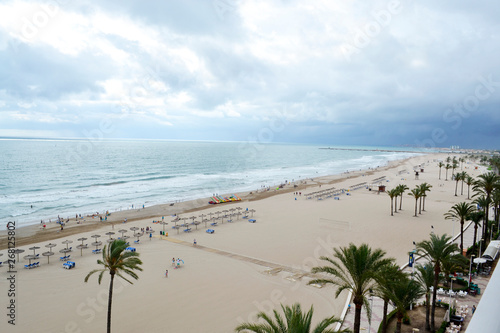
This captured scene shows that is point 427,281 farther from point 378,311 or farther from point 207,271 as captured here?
point 207,271

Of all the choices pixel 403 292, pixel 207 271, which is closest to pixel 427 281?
pixel 403 292

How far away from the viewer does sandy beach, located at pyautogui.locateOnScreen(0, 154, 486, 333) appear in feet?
57.6

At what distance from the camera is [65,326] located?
661 inches

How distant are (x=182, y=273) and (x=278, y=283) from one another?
293 inches

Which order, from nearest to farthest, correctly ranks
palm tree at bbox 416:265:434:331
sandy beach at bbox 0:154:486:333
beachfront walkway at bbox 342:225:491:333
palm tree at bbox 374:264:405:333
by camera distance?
palm tree at bbox 374:264:405:333 → palm tree at bbox 416:265:434:331 → beachfront walkway at bbox 342:225:491:333 → sandy beach at bbox 0:154:486:333

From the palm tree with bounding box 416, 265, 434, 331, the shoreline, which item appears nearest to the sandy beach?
the shoreline

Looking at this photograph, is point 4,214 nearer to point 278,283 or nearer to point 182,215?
point 182,215

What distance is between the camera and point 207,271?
2356 cm

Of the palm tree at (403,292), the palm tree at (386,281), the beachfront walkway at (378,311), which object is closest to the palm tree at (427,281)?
the beachfront walkway at (378,311)

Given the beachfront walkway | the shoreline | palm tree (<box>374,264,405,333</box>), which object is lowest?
the shoreline

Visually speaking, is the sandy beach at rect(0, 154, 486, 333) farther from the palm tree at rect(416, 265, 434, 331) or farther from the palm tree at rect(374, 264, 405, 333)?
the palm tree at rect(374, 264, 405, 333)

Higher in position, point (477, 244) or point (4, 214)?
point (477, 244)

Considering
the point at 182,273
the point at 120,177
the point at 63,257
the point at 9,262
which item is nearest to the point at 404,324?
the point at 182,273

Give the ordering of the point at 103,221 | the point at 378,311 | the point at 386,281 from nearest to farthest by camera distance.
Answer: the point at 386,281 < the point at 378,311 < the point at 103,221
